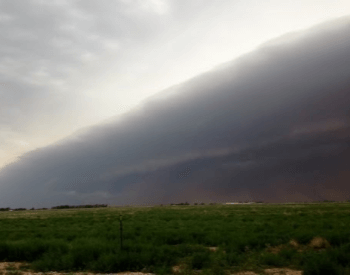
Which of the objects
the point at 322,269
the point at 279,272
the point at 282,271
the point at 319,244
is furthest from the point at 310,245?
the point at 322,269

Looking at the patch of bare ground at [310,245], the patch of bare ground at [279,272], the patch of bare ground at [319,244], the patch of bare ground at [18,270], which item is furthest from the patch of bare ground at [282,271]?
the patch of bare ground at [319,244]

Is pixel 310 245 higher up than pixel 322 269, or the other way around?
pixel 322 269

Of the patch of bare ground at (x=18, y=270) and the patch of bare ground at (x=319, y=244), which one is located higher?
the patch of bare ground at (x=18, y=270)

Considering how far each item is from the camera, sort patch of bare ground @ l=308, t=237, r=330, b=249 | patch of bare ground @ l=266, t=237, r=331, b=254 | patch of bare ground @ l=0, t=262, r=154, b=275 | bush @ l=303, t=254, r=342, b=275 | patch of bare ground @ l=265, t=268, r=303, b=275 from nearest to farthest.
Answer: bush @ l=303, t=254, r=342, b=275 < patch of bare ground @ l=265, t=268, r=303, b=275 < patch of bare ground @ l=0, t=262, r=154, b=275 < patch of bare ground @ l=266, t=237, r=331, b=254 < patch of bare ground @ l=308, t=237, r=330, b=249

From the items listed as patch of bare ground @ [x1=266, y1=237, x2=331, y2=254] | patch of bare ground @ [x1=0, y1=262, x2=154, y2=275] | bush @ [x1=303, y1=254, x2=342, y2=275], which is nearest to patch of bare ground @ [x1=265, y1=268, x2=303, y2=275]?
bush @ [x1=303, y1=254, x2=342, y2=275]

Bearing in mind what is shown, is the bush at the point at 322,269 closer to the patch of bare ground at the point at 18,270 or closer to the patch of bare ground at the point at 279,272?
the patch of bare ground at the point at 279,272

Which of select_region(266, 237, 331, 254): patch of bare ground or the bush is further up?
the bush

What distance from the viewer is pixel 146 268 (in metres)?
12.4

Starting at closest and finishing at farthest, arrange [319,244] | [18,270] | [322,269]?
[322,269], [18,270], [319,244]

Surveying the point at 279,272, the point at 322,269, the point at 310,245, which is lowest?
the point at 310,245

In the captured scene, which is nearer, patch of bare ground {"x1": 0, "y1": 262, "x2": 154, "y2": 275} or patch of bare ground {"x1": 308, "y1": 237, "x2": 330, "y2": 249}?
patch of bare ground {"x1": 0, "y1": 262, "x2": 154, "y2": 275}

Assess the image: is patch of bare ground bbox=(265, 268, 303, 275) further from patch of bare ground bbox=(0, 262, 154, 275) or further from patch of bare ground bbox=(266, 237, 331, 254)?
patch of bare ground bbox=(0, 262, 154, 275)

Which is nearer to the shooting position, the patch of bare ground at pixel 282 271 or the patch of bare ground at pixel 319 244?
the patch of bare ground at pixel 282 271

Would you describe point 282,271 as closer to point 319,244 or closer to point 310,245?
point 310,245
